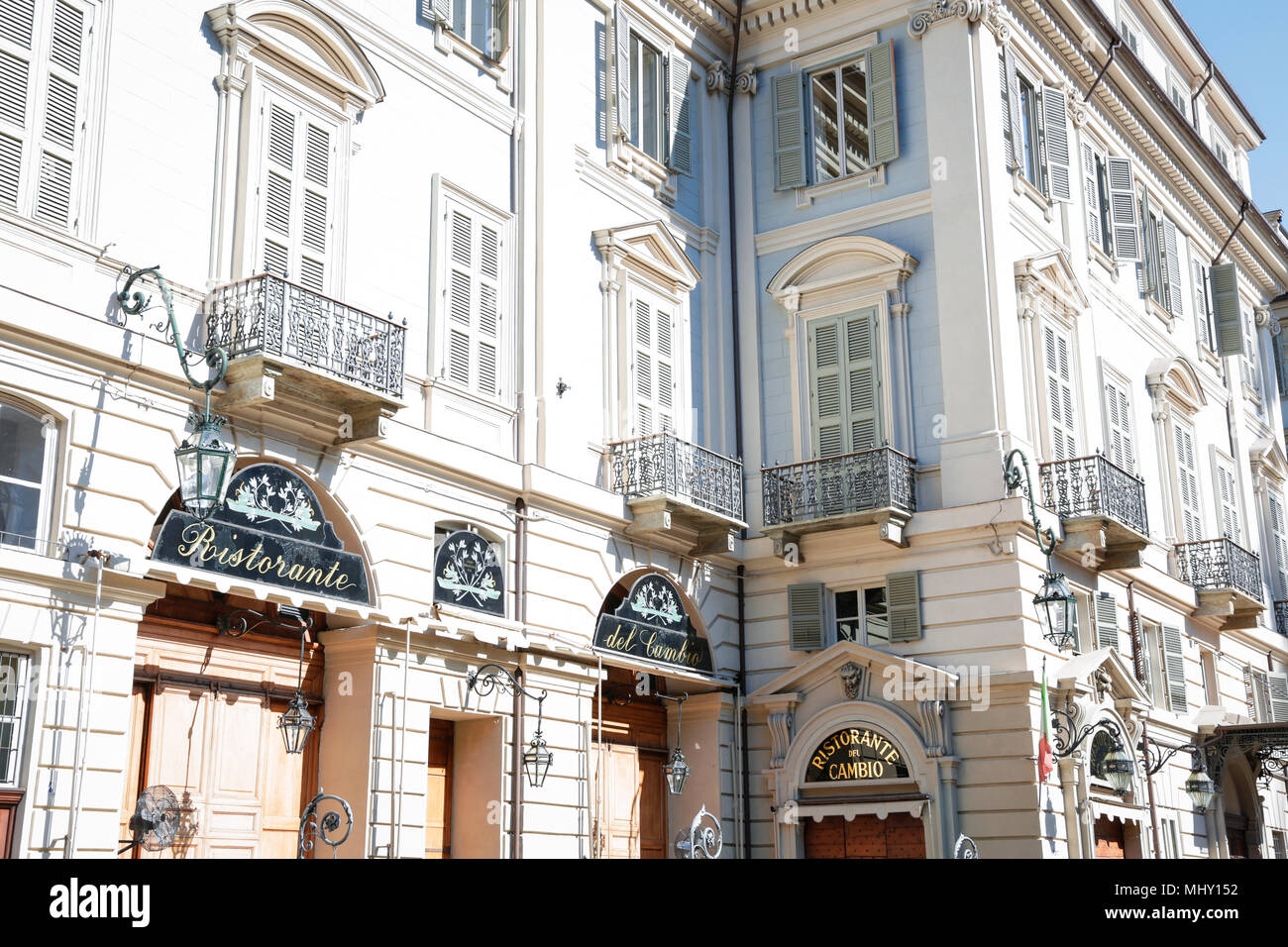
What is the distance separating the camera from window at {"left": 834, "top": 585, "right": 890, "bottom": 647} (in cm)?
1886

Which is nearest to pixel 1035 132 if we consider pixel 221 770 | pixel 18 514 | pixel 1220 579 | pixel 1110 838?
pixel 1220 579

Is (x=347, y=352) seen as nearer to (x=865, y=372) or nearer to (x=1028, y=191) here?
(x=865, y=372)

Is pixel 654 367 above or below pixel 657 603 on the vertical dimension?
above

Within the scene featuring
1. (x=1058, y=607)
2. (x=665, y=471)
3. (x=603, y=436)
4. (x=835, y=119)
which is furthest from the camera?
(x=835, y=119)

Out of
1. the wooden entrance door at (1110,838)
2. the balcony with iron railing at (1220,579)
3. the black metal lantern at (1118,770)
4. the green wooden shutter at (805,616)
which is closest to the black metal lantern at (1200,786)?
the wooden entrance door at (1110,838)

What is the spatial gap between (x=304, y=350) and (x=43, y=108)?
2975mm

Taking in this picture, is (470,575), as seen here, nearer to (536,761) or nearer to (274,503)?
(536,761)

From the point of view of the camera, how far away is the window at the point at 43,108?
38.4 feet

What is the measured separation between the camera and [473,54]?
16922mm

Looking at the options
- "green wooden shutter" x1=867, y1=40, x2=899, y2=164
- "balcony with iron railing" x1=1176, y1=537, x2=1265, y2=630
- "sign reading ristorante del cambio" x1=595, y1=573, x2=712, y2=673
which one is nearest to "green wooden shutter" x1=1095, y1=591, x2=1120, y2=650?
"balcony with iron railing" x1=1176, y1=537, x2=1265, y2=630

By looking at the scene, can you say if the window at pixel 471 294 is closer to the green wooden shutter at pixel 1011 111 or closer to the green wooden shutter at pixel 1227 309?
the green wooden shutter at pixel 1011 111

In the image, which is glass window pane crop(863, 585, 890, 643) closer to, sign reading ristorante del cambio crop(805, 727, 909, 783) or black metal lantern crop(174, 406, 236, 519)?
sign reading ristorante del cambio crop(805, 727, 909, 783)

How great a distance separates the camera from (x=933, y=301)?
19250mm
